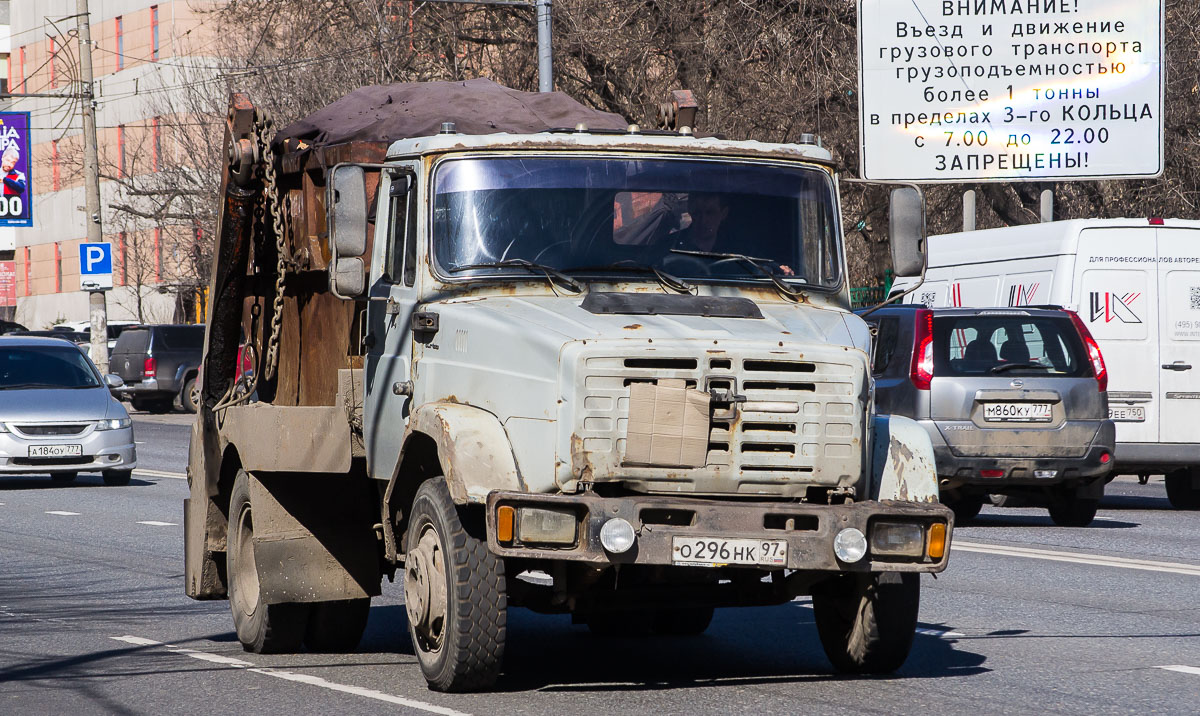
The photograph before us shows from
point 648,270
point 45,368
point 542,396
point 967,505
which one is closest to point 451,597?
point 542,396

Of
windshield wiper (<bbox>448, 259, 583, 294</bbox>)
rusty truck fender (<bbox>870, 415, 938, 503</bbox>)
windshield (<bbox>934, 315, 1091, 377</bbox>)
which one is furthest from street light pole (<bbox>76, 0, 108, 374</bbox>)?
rusty truck fender (<bbox>870, 415, 938, 503</bbox>)

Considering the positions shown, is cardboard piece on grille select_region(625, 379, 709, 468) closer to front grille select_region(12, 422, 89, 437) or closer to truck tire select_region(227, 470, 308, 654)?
truck tire select_region(227, 470, 308, 654)

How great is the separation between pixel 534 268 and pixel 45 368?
15.3 m

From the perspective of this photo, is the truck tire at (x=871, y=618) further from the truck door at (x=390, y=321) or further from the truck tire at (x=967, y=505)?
the truck tire at (x=967, y=505)

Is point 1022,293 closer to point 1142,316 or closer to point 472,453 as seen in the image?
point 1142,316

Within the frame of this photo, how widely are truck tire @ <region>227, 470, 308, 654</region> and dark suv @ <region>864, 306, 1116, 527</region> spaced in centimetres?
719

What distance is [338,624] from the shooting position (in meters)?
9.17

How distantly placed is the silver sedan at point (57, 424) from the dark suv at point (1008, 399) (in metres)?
9.00

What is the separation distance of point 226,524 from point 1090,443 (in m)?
8.04

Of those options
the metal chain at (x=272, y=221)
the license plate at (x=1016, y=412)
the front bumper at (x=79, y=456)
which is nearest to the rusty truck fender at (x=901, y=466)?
the metal chain at (x=272, y=221)

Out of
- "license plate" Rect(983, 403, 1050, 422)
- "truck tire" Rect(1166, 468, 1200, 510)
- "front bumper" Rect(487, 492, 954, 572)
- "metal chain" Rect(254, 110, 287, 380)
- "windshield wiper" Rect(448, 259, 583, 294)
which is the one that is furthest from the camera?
"truck tire" Rect(1166, 468, 1200, 510)

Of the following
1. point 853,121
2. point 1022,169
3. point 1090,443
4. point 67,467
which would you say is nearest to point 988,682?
point 1090,443

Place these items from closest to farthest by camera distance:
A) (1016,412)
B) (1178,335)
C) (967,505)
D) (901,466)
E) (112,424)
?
1. (901,466)
2. (1016,412)
3. (967,505)
4. (1178,335)
5. (112,424)

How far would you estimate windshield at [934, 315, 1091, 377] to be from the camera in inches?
607
